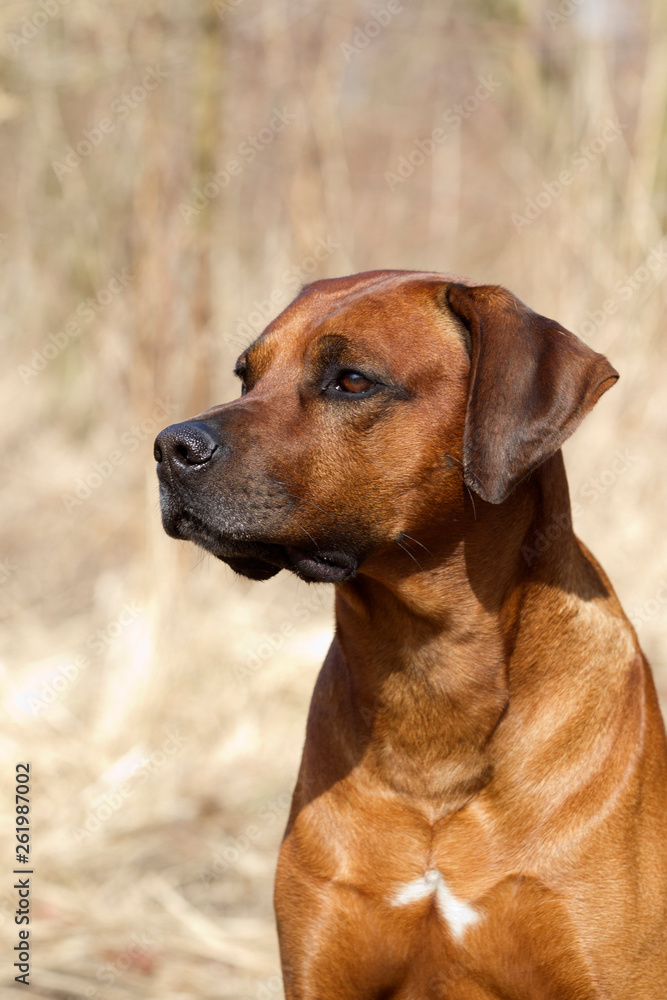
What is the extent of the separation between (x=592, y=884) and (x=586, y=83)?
5504 millimetres

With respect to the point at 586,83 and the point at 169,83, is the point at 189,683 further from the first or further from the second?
the point at 586,83

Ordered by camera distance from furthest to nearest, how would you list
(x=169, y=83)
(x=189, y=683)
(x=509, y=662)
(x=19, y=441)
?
(x=19, y=441), (x=169, y=83), (x=189, y=683), (x=509, y=662)

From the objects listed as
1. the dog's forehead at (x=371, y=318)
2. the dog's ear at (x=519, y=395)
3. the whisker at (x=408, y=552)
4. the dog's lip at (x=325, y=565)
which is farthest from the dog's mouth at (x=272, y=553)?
the dog's forehead at (x=371, y=318)

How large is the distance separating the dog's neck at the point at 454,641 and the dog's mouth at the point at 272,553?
17 cm

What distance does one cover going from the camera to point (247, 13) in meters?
6.45

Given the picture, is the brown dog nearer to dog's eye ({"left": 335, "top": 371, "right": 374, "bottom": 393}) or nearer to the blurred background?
dog's eye ({"left": 335, "top": 371, "right": 374, "bottom": 393})

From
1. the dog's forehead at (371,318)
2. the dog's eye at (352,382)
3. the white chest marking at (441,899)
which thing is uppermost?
the dog's forehead at (371,318)

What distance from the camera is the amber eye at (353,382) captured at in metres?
2.71

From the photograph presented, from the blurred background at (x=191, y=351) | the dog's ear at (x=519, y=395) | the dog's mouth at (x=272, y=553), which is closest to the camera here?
the dog's ear at (x=519, y=395)

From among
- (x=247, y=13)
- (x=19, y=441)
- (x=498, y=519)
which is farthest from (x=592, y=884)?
(x=19, y=441)

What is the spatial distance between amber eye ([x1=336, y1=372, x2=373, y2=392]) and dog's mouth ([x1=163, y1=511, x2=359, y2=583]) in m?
0.40

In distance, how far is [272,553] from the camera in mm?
2781

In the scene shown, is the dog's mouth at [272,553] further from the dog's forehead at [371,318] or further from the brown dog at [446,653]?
the dog's forehead at [371,318]

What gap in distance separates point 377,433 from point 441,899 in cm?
116
